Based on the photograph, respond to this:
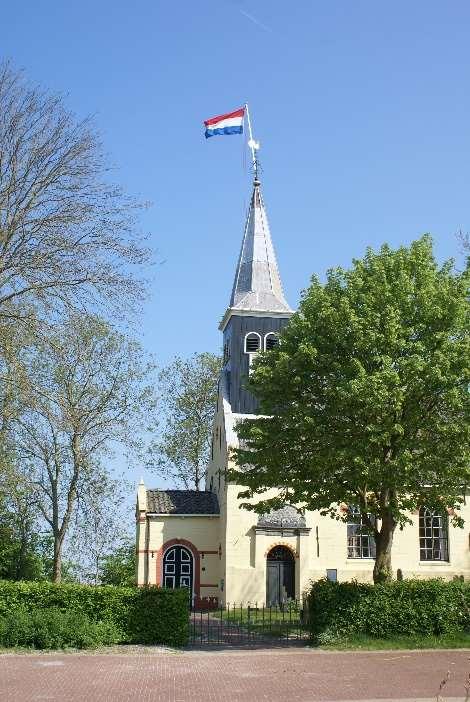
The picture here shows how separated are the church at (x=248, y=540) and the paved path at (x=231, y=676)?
48.4ft

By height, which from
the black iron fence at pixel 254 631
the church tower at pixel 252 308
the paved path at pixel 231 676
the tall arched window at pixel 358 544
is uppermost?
the church tower at pixel 252 308

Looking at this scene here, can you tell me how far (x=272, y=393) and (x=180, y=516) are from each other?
1651cm

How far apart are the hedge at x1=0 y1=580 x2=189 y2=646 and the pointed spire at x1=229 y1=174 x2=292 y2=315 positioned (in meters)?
21.8

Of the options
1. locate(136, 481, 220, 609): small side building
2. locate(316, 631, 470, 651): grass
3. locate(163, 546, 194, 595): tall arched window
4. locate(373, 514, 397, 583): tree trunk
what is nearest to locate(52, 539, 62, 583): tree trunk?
locate(136, 481, 220, 609): small side building

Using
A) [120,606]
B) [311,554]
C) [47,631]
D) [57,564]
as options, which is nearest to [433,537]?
[311,554]

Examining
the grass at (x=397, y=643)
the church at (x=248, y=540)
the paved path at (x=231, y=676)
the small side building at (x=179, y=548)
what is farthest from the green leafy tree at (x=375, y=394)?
the small side building at (x=179, y=548)

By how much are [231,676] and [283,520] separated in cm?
1940

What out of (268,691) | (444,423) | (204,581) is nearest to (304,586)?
(204,581)

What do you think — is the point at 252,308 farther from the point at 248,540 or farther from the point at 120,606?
the point at 120,606

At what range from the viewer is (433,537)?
37.4m

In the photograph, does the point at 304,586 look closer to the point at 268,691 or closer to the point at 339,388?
the point at 339,388

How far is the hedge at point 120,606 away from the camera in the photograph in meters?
21.4

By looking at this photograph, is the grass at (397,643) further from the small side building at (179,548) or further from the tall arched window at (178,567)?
the tall arched window at (178,567)

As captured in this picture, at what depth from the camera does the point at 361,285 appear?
23047mm
